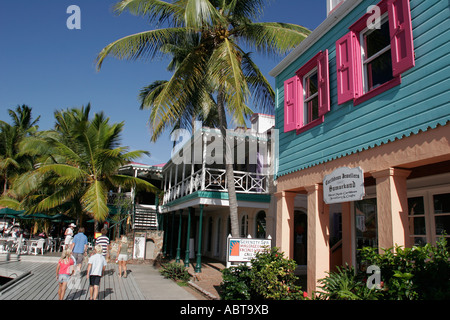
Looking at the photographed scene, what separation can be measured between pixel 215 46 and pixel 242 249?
654 centimetres

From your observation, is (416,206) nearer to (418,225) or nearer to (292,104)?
(418,225)

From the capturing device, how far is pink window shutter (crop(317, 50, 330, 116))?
684cm

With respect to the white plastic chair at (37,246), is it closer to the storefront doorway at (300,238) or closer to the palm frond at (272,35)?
the storefront doorway at (300,238)

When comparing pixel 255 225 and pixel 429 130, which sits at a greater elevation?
pixel 429 130

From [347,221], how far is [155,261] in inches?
419

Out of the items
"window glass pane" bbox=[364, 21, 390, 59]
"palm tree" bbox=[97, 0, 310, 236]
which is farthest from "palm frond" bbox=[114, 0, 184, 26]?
"window glass pane" bbox=[364, 21, 390, 59]

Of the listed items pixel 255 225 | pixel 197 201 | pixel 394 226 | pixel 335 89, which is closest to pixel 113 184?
pixel 197 201

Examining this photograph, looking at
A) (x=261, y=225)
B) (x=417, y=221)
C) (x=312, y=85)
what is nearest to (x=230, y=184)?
(x=312, y=85)

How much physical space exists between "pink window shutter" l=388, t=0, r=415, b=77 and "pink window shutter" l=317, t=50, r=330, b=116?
164 centimetres

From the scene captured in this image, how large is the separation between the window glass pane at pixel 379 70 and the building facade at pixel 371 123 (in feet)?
0.06

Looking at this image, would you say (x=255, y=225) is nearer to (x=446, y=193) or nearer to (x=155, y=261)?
(x=155, y=261)

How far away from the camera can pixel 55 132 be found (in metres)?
25.3

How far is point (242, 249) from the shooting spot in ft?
28.4
